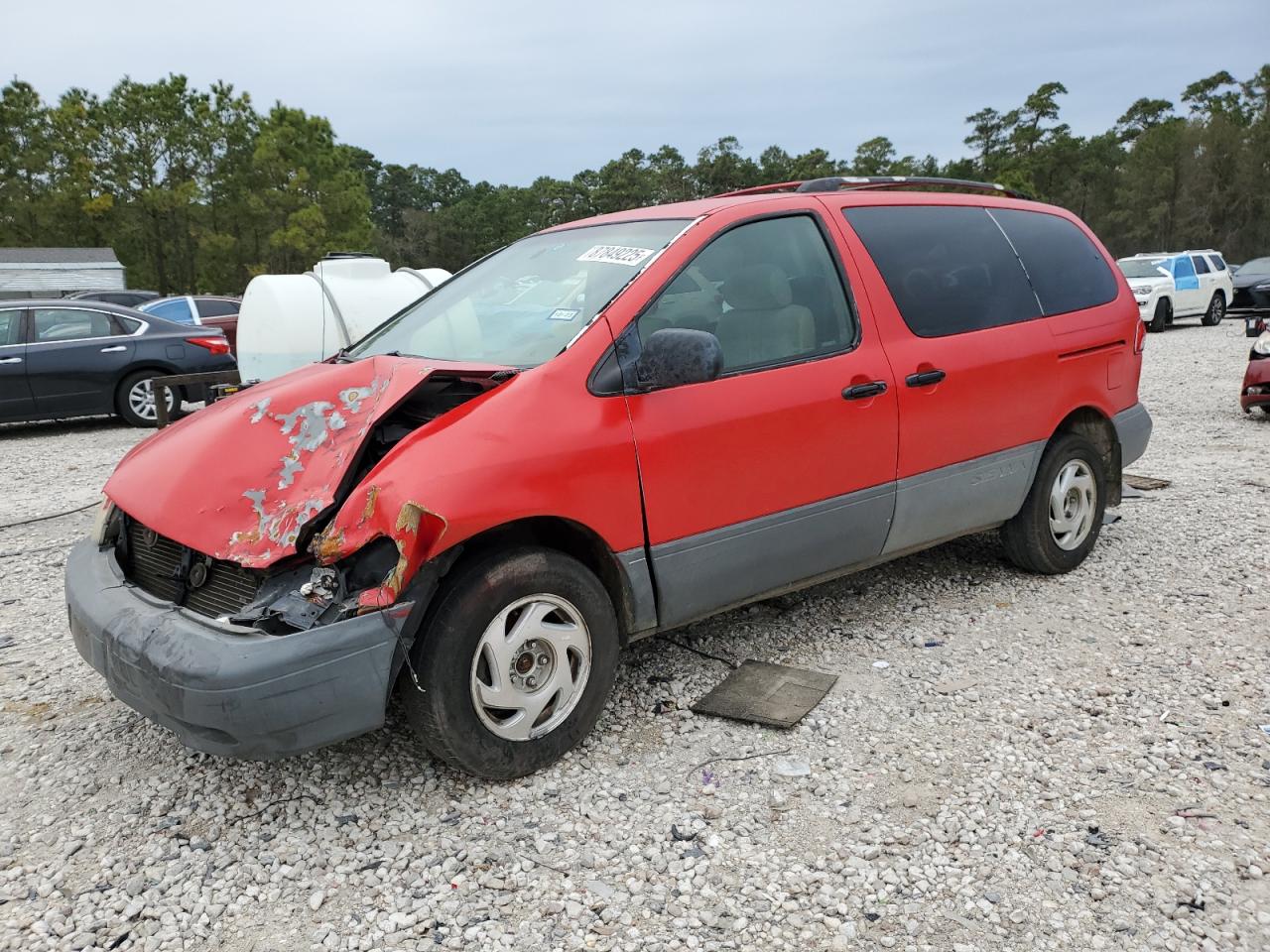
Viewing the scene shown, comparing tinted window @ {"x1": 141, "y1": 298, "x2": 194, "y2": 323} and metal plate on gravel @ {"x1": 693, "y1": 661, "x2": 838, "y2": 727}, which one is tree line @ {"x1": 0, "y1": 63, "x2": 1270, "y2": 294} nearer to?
tinted window @ {"x1": 141, "y1": 298, "x2": 194, "y2": 323}

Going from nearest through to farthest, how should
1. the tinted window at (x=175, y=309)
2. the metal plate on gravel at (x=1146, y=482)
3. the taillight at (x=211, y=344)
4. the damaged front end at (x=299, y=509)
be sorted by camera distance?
1. the damaged front end at (x=299, y=509)
2. the metal plate on gravel at (x=1146, y=482)
3. the taillight at (x=211, y=344)
4. the tinted window at (x=175, y=309)

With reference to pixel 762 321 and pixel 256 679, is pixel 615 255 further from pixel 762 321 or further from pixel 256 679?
pixel 256 679

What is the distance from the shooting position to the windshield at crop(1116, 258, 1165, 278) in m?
20.4

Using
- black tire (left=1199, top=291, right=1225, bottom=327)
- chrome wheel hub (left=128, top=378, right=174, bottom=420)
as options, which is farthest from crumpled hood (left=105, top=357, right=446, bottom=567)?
black tire (left=1199, top=291, right=1225, bottom=327)

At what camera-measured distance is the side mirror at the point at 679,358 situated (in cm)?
309

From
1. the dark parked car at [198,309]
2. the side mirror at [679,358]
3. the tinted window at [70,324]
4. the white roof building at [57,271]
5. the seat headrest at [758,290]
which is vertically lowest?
the side mirror at [679,358]

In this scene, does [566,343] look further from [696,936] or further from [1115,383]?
[1115,383]

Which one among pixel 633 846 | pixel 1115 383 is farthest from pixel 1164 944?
pixel 1115 383

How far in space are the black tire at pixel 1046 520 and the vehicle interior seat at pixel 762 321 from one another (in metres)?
1.69

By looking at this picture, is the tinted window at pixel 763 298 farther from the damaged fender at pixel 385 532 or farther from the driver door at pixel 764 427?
the damaged fender at pixel 385 532

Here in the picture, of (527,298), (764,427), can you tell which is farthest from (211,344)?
(764,427)

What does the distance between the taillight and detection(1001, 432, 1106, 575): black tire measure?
9.77m

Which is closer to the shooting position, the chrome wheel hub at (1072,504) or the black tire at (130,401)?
the chrome wheel hub at (1072,504)

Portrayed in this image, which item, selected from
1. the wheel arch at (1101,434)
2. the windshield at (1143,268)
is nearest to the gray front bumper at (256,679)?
the wheel arch at (1101,434)
